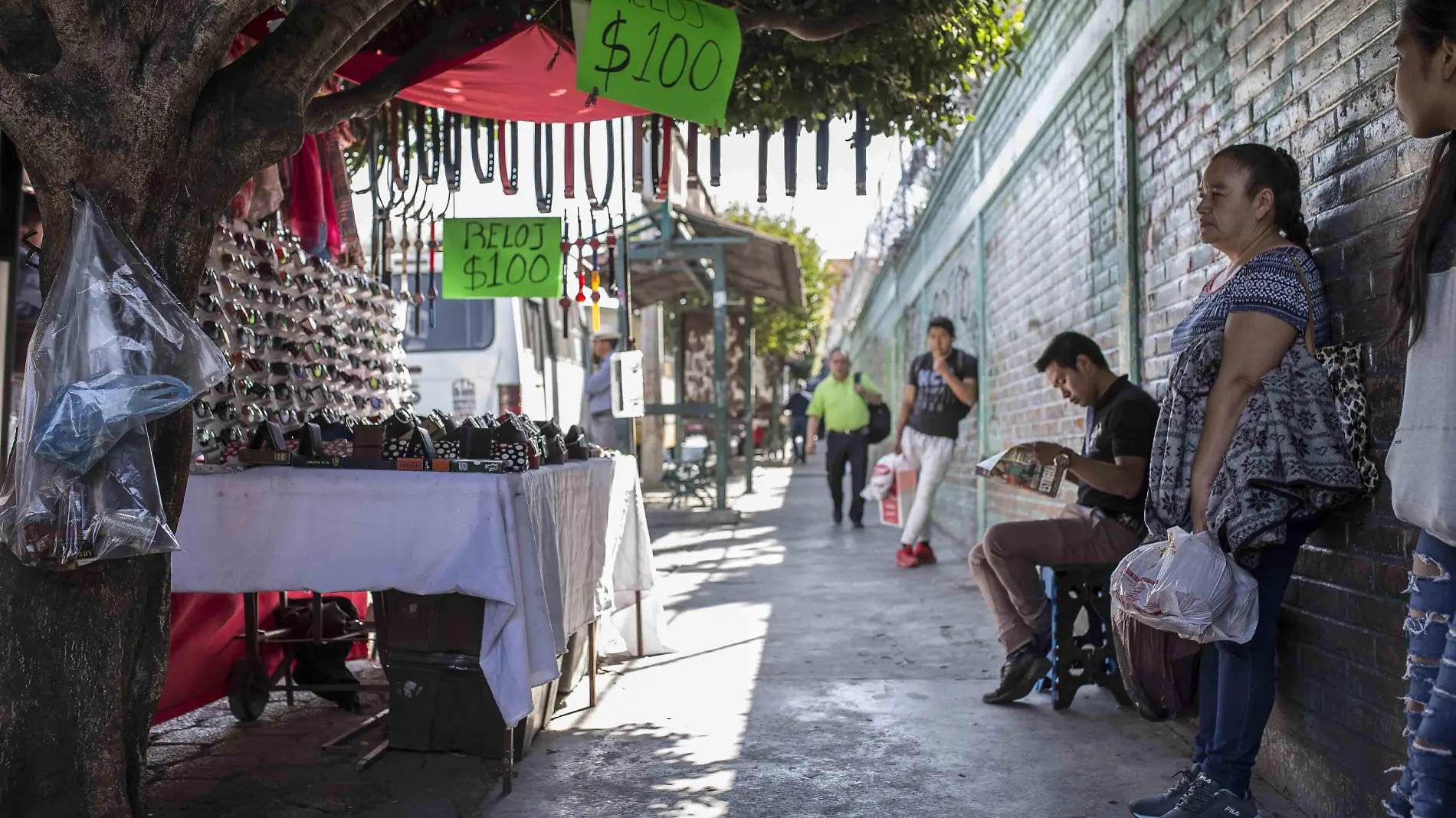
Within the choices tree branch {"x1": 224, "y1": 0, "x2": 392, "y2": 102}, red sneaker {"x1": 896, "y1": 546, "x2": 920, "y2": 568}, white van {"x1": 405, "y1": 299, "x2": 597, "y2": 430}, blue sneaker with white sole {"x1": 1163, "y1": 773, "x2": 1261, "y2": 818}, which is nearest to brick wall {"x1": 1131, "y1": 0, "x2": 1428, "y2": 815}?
blue sneaker with white sole {"x1": 1163, "y1": 773, "x2": 1261, "y2": 818}

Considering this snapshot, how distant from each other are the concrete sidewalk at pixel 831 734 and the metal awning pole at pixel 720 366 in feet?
19.4

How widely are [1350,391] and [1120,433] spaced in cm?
130

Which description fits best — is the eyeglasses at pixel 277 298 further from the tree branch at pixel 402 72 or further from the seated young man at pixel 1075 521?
the seated young man at pixel 1075 521

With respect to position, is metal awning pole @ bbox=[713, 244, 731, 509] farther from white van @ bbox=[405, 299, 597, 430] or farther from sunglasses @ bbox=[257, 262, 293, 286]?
sunglasses @ bbox=[257, 262, 293, 286]

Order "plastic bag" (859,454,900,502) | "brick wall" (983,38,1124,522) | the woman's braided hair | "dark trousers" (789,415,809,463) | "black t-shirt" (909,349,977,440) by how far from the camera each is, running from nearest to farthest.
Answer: the woman's braided hair
"brick wall" (983,38,1124,522)
"black t-shirt" (909,349,977,440)
"plastic bag" (859,454,900,502)
"dark trousers" (789,415,809,463)

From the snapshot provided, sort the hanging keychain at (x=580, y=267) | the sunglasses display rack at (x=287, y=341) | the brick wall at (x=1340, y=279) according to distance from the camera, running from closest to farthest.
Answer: the brick wall at (x=1340, y=279) < the sunglasses display rack at (x=287, y=341) < the hanging keychain at (x=580, y=267)

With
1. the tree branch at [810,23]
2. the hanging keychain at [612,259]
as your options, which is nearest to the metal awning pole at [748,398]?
the hanging keychain at [612,259]

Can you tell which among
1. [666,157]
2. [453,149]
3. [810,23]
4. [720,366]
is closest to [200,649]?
[453,149]

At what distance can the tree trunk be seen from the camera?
264 cm

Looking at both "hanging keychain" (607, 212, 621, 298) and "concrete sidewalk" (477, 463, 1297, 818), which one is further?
"hanging keychain" (607, 212, 621, 298)

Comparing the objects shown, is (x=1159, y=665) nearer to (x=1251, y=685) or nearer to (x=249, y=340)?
(x=1251, y=685)

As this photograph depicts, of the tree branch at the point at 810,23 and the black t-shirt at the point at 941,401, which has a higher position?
the tree branch at the point at 810,23

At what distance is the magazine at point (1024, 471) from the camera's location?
4.39 meters

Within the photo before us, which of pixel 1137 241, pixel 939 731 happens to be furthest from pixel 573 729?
pixel 1137 241
